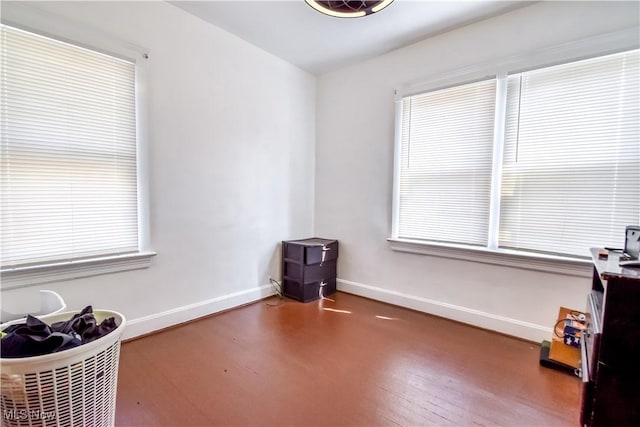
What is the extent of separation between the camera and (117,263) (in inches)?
83.8

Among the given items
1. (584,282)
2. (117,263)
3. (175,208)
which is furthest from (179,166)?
(584,282)

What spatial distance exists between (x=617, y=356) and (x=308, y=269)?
2361 mm

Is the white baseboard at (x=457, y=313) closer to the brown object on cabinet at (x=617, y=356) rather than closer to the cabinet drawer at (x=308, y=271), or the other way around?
the cabinet drawer at (x=308, y=271)

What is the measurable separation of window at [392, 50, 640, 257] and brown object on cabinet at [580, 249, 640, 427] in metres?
1.20

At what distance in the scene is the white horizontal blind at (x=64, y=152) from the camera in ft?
5.68

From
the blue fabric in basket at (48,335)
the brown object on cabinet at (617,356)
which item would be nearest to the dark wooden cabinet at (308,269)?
the blue fabric in basket at (48,335)

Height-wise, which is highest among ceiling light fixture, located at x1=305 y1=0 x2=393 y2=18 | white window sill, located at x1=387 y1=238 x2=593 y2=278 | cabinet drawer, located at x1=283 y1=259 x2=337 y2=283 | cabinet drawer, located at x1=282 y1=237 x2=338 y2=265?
ceiling light fixture, located at x1=305 y1=0 x2=393 y2=18

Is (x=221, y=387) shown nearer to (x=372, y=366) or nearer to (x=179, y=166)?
(x=372, y=366)

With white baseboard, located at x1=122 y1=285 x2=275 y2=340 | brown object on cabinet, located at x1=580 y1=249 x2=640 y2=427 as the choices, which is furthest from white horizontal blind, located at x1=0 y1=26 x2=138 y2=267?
brown object on cabinet, located at x1=580 y1=249 x2=640 y2=427

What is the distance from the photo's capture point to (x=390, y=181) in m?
3.11

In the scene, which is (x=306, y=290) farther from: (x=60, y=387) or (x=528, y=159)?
(x=528, y=159)

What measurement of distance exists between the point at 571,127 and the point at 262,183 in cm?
264

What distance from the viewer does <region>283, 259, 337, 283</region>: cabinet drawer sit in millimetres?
3110

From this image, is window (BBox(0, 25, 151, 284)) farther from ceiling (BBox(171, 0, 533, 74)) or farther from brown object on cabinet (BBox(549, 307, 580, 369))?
brown object on cabinet (BBox(549, 307, 580, 369))
